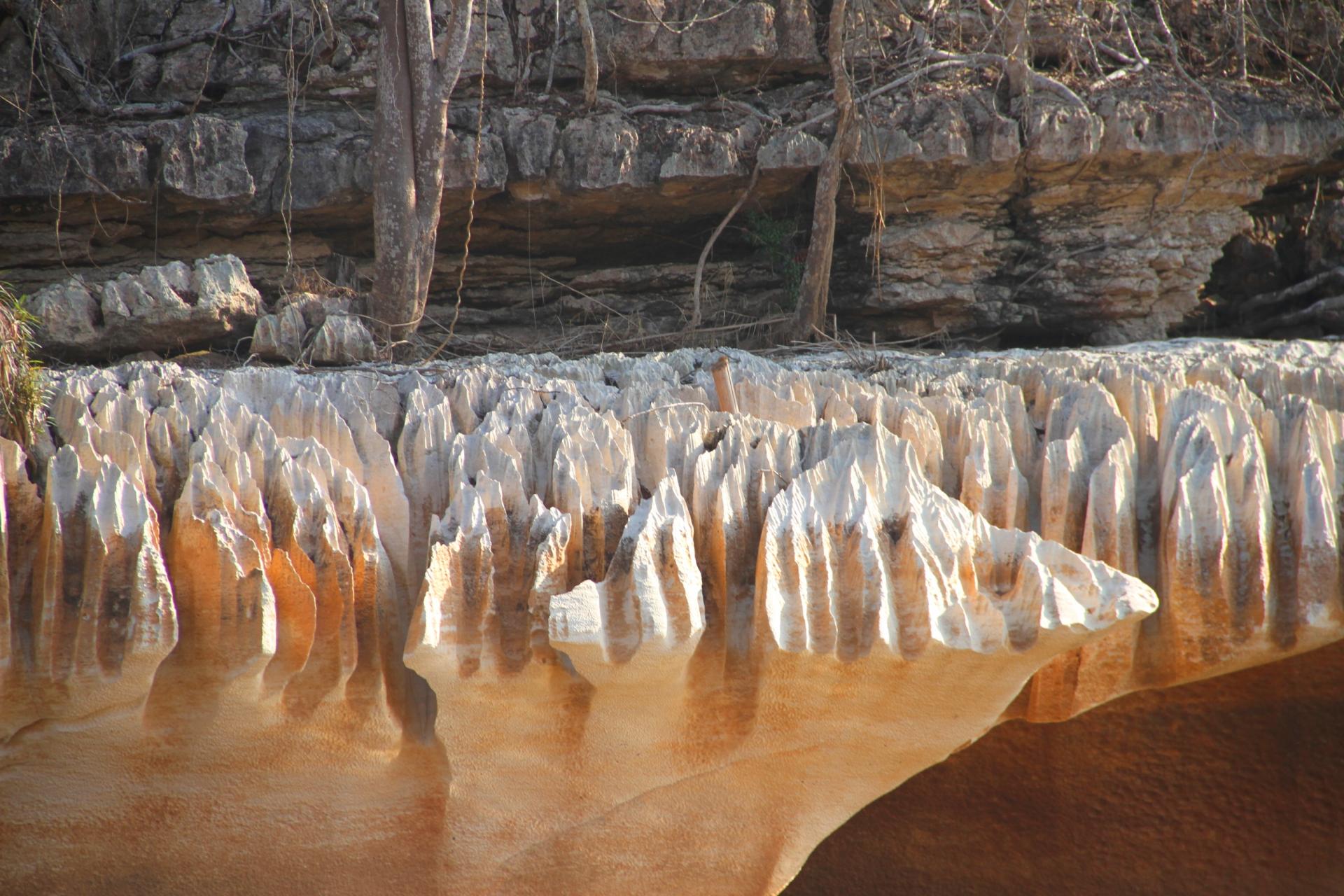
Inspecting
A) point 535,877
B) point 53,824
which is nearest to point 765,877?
point 535,877

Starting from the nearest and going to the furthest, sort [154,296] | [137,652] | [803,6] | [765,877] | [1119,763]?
[137,652] < [765,877] < [1119,763] < [154,296] < [803,6]

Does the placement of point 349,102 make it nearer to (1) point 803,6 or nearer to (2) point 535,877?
(1) point 803,6

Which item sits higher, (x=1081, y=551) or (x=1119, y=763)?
(x=1081, y=551)

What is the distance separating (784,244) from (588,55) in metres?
1.08

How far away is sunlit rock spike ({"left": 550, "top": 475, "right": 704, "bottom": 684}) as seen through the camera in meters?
1.11

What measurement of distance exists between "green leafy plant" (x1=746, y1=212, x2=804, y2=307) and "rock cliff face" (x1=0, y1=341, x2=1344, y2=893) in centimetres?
246

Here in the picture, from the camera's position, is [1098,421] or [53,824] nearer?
[53,824]

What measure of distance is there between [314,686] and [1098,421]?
1216 mm

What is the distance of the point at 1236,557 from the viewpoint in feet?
4.23

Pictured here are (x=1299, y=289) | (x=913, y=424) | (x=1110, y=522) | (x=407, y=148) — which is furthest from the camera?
(x=1299, y=289)

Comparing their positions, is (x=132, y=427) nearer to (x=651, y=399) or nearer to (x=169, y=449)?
(x=169, y=449)

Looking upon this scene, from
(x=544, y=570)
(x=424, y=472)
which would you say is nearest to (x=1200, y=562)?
(x=544, y=570)

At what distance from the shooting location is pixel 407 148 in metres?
3.14

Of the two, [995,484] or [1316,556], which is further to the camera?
[995,484]
